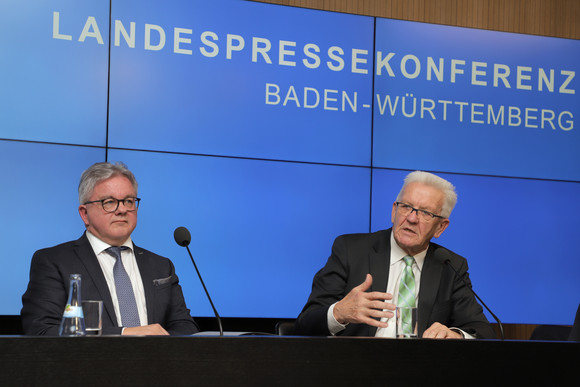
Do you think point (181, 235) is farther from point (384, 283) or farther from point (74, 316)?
point (384, 283)

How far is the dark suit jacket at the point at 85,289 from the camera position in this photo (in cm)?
266

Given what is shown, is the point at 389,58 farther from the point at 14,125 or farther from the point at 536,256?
the point at 14,125

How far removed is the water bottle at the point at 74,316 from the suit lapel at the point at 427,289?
1.57m

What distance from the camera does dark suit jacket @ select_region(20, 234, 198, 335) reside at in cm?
266

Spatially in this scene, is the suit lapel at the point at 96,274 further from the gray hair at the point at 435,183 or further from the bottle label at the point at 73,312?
the gray hair at the point at 435,183

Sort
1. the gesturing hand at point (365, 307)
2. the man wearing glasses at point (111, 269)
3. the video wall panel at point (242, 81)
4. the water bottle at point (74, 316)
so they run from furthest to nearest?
the video wall panel at point (242, 81)
the man wearing glasses at point (111, 269)
the gesturing hand at point (365, 307)
the water bottle at point (74, 316)

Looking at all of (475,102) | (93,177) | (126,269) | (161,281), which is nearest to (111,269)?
(126,269)

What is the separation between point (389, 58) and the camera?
4.66 metres

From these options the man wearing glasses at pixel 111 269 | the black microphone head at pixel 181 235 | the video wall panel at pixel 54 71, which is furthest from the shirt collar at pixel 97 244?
the video wall panel at pixel 54 71

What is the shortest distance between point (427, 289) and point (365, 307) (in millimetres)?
740

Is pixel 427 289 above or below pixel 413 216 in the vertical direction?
below

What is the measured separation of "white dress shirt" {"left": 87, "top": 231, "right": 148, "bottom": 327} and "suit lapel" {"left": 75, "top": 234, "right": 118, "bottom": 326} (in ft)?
0.11

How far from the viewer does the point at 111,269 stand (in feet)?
9.70

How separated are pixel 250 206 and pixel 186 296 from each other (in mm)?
639
